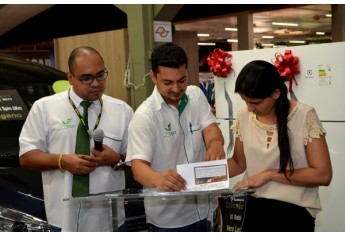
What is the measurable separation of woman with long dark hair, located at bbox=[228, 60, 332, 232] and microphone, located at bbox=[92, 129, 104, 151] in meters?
0.59

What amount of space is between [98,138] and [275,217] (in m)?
0.79

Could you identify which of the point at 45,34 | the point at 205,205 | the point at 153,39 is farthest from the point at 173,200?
the point at 45,34

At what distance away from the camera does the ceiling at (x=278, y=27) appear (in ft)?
41.2

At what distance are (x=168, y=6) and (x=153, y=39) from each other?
33 cm

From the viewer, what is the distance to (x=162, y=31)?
14.8 feet

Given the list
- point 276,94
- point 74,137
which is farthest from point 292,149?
point 74,137

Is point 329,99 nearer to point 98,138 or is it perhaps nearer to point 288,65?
point 288,65

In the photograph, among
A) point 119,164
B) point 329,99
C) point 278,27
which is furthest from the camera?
point 278,27

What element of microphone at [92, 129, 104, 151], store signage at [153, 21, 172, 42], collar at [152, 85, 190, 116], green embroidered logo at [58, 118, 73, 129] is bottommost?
microphone at [92, 129, 104, 151]

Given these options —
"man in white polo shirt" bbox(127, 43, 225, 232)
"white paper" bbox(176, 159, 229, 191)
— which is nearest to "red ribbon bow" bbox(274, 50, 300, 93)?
"man in white polo shirt" bbox(127, 43, 225, 232)

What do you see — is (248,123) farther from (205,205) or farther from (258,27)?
(258,27)

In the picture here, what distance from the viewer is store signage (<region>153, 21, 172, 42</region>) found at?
14.6ft

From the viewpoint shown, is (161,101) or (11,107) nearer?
(161,101)

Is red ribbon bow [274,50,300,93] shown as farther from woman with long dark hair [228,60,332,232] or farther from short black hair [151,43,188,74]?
short black hair [151,43,188,74]
